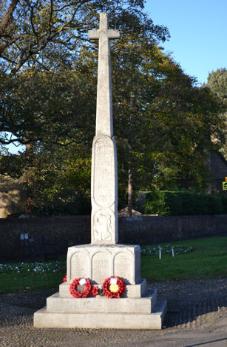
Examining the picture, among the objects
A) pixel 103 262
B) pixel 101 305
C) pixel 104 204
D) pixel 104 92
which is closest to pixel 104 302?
pixel 101 305

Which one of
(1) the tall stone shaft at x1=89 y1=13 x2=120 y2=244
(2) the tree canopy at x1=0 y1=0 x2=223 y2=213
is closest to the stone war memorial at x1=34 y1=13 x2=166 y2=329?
(1) the tall stone shaft at x1=89 y1=13 x2=120 y2=244

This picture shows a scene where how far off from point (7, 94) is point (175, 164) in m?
22.7

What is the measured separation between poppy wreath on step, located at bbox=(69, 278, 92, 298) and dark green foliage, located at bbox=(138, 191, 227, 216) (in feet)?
83.0

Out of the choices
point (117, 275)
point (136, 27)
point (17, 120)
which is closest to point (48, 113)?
point (17, 120)

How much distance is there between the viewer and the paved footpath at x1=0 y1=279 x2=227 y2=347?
8820mm

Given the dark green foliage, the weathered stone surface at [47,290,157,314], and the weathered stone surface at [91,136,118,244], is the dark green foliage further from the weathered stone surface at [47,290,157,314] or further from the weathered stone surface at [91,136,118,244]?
the weathered stone surface at [47,290,157,314]

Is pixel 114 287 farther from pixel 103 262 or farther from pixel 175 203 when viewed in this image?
pixel 175 203

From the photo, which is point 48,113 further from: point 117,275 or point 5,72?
point 117,275

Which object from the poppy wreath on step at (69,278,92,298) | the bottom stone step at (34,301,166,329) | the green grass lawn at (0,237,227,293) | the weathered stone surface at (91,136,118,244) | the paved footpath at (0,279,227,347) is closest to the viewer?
the paved footpath at (0,279,227,347)

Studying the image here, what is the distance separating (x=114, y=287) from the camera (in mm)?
10133

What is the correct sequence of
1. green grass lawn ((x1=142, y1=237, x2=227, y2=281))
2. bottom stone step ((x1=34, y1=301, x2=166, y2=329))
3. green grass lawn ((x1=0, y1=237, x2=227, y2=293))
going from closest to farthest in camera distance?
bottom stone step ((x1=34, y1=301, x2=166, y2=329)) < green grass lawn ((x1=0, y1=237, x2=227, y2=293)) < green grass lawn ((x1=142, y1=237, x2=227, y2=281))

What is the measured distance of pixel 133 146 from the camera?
22.1m

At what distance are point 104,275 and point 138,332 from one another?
53.2 inches

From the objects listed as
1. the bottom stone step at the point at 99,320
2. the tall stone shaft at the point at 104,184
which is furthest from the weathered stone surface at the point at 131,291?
the tall stone shaft at the point at 104,184
